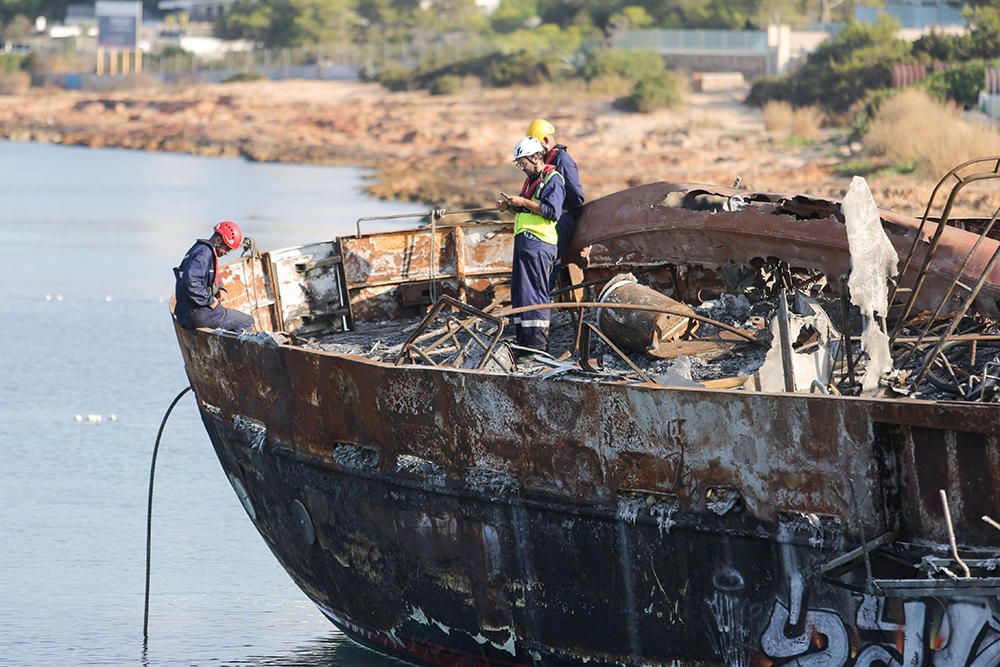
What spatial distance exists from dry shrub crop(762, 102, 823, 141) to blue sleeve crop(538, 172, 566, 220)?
86.3ft

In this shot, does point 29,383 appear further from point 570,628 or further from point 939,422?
point 939,422

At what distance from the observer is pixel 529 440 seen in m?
7.10

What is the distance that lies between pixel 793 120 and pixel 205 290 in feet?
96.5

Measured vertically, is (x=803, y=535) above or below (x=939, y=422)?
below

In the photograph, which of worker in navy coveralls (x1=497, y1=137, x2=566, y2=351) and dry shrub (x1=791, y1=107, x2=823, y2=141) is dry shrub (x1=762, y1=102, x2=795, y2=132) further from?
worker in navy coveralls (x1=497, y1=137, x2=566, y2=351)

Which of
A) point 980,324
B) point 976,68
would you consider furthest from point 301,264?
point 976,68

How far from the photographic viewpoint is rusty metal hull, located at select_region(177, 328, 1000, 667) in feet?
20.9

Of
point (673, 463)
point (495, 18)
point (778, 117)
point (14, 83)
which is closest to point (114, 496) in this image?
point (673, 463)

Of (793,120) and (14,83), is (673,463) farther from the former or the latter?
(14,83)

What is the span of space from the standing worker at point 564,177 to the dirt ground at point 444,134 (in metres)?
13.2

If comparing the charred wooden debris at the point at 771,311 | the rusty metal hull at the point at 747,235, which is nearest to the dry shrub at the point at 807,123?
the charred wooden debris at the point at 771,311

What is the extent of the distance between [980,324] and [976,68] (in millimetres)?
27635

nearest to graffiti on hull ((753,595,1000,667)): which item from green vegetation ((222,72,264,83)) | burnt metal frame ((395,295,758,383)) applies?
burnt metal frame ((395,295,758,383))

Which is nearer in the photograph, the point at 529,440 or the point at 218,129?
the point at 529,440
